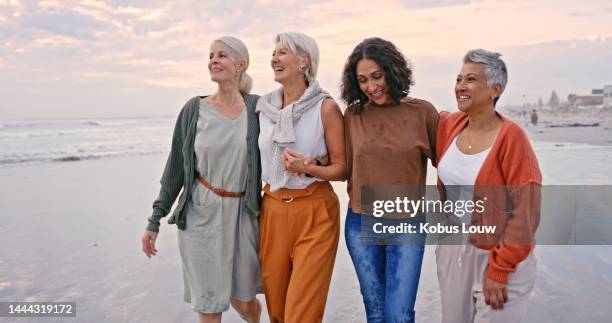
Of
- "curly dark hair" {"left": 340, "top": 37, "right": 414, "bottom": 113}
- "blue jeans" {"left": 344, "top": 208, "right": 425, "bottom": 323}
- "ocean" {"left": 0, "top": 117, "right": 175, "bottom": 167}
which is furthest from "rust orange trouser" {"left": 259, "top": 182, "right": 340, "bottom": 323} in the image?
"ocean" {"left": 0, "top": 117, "right": 175, "bottom": 167}

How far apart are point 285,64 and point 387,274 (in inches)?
51.9

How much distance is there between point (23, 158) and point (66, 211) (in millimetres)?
9344

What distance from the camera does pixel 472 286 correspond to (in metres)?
2.77

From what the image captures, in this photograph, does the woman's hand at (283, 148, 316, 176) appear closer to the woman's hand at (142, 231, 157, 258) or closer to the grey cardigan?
the grey cardigan

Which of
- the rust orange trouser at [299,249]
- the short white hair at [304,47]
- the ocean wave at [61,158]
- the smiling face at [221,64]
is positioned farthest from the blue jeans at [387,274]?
the ocean wave at [61,158]

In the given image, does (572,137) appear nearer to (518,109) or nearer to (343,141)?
(518,109)

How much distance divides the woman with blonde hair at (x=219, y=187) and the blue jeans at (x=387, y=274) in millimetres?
682

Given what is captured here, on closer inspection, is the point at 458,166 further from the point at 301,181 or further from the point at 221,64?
the point at 221,64

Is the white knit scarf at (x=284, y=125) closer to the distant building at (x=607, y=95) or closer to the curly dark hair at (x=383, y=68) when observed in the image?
the curly dark hair at (x=383, y=68)

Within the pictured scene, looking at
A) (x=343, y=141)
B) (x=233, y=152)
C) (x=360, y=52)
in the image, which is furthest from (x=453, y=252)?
(x=233, y=152)

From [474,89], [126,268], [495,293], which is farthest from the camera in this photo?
[126,268]

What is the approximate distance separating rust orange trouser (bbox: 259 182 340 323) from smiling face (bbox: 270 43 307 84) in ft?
2.10

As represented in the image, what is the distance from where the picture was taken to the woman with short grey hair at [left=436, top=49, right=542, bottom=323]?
257 cm

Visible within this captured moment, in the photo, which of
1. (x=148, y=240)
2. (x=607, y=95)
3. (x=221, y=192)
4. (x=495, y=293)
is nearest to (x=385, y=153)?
(x=495, y=293)
